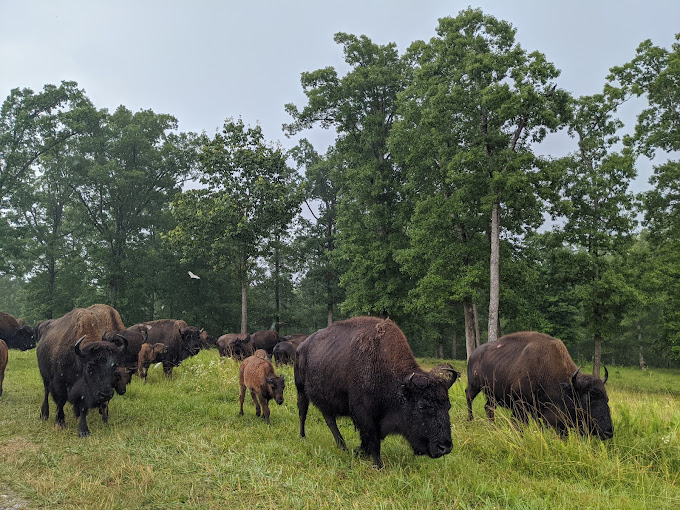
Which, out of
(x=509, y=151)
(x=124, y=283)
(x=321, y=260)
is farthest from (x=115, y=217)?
(x=509, y=151)

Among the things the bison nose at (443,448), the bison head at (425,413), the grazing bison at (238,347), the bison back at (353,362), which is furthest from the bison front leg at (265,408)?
the grazing bison at (238,347)

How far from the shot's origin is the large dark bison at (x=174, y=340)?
44.8ft

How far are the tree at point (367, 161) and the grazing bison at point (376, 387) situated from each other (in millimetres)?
18706

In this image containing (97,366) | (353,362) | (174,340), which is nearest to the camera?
(353,362)

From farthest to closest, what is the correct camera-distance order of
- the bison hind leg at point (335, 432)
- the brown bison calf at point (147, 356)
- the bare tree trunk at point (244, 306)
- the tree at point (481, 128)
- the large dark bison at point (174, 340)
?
the bare tree trunk at point (244, 306)
the tree at point (481, 128)
the large dark bison at point (174, 340)
the brown bison calf at point (147, 356)
the bison hind leg at point (335, 432)

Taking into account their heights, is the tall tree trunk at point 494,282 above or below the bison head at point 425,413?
above

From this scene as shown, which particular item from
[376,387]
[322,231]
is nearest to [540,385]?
[376,387]

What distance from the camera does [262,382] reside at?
841 centimetres

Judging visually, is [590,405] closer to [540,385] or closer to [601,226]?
[540,385]

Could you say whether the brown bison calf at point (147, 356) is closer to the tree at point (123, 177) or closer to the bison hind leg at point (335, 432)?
the bison hind leg at point (335, 432)

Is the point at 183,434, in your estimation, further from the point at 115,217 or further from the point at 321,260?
the point at 115,217

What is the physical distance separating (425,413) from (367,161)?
78.1 ft

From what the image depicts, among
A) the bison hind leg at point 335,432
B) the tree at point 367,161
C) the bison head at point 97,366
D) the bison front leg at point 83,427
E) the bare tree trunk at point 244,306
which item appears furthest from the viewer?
the tree at point 367,161

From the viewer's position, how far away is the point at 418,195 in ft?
82.6
